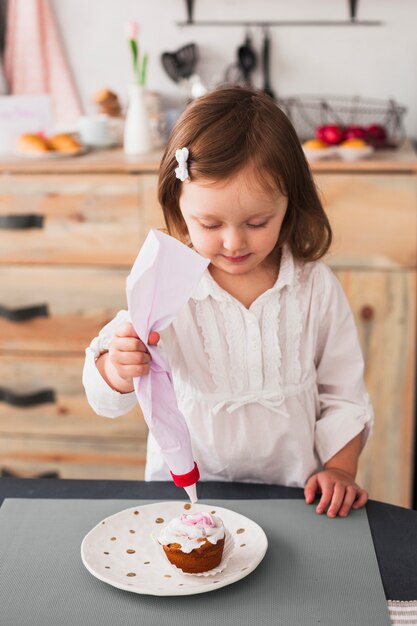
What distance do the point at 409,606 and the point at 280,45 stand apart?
6.88 ft

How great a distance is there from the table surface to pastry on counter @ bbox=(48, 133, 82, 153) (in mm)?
1341

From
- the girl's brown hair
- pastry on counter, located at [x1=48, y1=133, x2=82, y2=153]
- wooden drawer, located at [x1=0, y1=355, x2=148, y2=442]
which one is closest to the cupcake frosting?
the girl's brown hair

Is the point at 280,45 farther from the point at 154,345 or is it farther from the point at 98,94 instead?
the point at 154,345

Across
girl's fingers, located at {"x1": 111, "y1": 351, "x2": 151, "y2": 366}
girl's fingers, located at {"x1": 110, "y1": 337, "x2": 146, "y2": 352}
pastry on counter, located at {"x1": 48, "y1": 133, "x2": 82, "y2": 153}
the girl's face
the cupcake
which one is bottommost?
the cupcake

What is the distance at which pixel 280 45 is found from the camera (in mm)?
2713

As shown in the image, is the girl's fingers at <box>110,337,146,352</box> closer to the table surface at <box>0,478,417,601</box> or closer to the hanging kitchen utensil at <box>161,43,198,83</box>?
the table surface at <box>0,478,417,601</box>

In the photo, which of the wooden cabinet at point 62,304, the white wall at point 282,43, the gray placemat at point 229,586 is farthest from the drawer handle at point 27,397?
the gray placemat at point 229,586

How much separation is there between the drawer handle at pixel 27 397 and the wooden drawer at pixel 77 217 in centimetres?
38

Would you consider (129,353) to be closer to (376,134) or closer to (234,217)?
(234,217)

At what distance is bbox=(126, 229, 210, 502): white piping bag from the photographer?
0.96m

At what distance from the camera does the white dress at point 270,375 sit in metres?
1.38

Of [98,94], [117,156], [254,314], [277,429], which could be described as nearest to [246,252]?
[254,314]

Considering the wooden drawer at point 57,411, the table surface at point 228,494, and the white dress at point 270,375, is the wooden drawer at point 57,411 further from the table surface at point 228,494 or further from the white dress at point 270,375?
the table surface at point 228,494

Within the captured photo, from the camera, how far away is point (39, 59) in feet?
9.18
